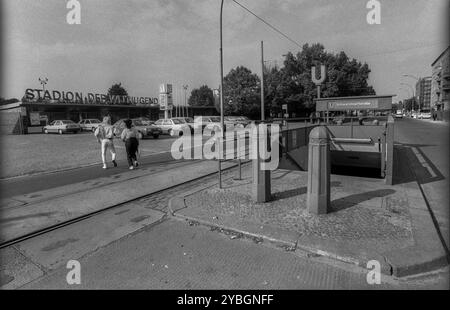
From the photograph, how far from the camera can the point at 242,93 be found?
1768 inches

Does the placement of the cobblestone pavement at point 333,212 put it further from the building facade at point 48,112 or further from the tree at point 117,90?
the tree at point 117,90

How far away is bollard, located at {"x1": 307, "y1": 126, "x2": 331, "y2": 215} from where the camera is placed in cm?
447

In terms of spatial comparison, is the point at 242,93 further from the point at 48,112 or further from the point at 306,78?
the point at 48,112

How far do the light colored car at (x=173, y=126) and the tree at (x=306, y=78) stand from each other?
29.3 metres

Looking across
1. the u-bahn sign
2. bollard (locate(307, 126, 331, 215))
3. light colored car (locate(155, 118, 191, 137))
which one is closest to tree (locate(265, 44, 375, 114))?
the u-bahn sign

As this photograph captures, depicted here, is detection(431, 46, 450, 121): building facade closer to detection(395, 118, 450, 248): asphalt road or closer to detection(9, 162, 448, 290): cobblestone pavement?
detection(395, 118, 450, 248): asphalt road

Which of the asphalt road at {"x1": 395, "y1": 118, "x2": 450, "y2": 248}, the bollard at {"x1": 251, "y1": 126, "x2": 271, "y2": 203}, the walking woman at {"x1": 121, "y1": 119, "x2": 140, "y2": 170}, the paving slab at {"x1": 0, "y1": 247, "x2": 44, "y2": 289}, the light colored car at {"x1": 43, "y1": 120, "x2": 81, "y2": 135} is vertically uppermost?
the light colored car at {"x1": 43, "y1": 120, "x2": 81, "y2": 135}

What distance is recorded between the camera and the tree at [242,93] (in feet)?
148

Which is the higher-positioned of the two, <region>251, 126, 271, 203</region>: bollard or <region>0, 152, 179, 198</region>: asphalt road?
<region>251, 126, 271, 203</region>: bollard

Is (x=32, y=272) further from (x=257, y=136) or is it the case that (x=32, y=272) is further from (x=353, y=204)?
(x=353, y=204)

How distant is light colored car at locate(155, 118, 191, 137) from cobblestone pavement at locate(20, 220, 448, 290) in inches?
757

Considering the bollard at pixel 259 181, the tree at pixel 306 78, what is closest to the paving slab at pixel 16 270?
the bollard at pixel 259 181
